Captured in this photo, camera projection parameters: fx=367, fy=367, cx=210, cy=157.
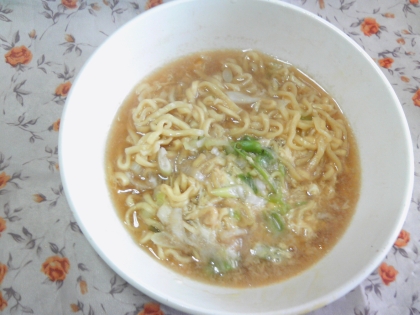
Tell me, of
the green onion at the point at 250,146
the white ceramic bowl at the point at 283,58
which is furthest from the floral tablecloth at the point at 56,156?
the green onion at the point at 250,146

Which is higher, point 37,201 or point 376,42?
point 376,42

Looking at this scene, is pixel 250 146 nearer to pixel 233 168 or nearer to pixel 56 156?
pixel 233 168

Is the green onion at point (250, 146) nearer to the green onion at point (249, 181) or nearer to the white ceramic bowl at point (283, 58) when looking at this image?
the green onion at point (249, 181)

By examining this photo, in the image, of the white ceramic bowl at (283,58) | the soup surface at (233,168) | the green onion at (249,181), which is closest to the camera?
the white ceramic bowl at (283,58)

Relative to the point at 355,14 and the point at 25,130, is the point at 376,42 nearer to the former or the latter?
the point at 355,14

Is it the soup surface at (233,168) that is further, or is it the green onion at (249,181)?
the green onion at (249,181)

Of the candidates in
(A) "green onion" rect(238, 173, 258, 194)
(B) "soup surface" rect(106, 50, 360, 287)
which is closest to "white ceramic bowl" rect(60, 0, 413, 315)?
(B) "soup surface" rect(106, 50, 360, 287)

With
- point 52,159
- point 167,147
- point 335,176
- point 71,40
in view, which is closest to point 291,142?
point 335,176
